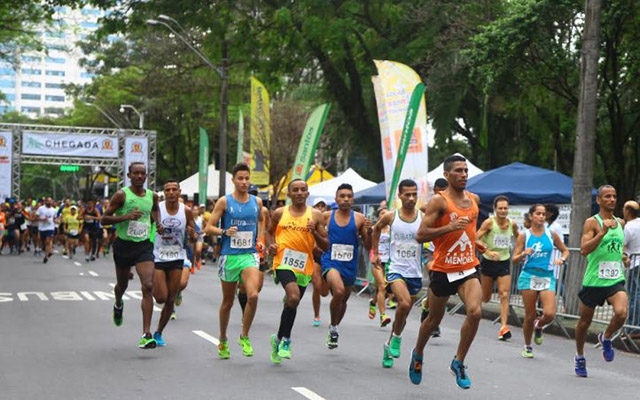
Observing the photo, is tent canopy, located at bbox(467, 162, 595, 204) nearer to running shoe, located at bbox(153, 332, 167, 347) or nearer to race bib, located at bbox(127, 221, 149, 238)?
running shoe, located at bbox(153, 332, 167, 347)

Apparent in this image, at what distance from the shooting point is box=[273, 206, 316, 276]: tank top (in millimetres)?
11094

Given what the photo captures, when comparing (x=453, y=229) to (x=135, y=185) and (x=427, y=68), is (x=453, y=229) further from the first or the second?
(x=427, y=68)

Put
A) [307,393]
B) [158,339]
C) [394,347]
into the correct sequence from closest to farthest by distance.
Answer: [307,393] < [394,347] < [158,339]

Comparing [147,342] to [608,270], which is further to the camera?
[147,342]

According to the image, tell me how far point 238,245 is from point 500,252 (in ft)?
14.8

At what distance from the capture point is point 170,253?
1217cm

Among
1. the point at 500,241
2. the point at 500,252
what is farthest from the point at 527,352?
the point at 500,241

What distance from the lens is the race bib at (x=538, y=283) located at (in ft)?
41.5

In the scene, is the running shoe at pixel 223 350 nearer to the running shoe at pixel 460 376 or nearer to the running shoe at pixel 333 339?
the running shoe at pixel 333 339

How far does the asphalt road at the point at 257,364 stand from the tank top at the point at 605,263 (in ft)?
3.08

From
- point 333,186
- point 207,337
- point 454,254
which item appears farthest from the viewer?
point 333,186

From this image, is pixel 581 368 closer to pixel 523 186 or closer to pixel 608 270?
pixel 608 270

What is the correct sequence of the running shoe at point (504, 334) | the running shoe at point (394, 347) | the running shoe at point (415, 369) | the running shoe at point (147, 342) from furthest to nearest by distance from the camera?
1. the running shoe at point (504, 334)
2. the running shoe at point (147, 342)
3. the running shoe at point (394, 347)
4. the running shoe at point (415, 369)

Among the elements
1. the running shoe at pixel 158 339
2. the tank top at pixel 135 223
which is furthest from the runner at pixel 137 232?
the running shoe at pixel 158 339
